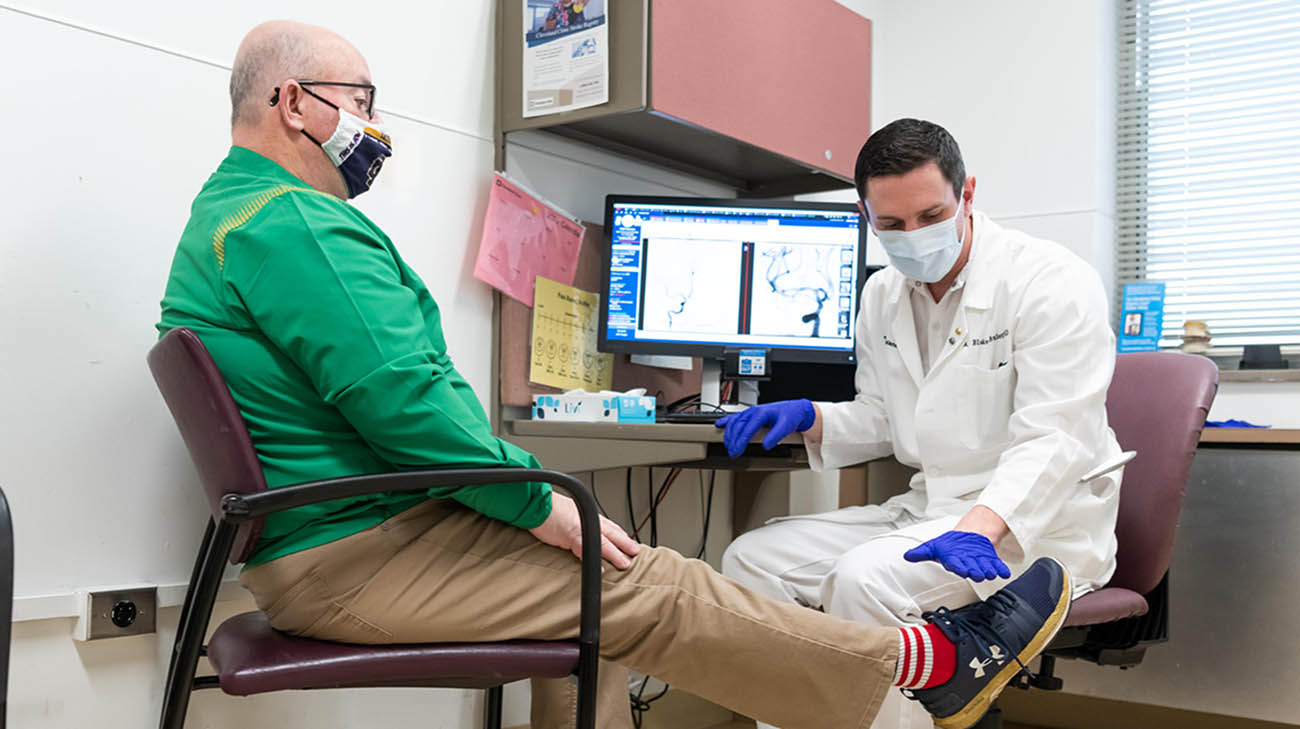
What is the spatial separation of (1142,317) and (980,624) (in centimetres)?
180

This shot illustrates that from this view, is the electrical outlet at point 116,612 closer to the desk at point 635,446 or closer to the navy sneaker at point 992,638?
the desk at point 635,446

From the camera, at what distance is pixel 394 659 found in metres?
1.17

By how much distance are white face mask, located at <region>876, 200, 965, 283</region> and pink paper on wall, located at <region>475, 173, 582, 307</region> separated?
679 millimetres

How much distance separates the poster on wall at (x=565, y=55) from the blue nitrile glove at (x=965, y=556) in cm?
100

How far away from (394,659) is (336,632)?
0.10 m

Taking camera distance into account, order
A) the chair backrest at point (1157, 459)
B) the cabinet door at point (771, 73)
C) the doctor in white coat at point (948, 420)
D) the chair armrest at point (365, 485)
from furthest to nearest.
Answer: the cabinet door at point (771, 73) < the chair backrest at point (1157, 459) < the doctor in white coat at point (948, 420) < the chair armrest at point (365, 485)

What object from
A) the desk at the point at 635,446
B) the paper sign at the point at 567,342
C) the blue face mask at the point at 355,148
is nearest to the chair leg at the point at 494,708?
the desk at the point at 635,446

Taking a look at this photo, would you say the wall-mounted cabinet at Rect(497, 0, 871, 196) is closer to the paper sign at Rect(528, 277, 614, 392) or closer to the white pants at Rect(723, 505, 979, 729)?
the paper sign at Rect(528, 277, 614, 392)

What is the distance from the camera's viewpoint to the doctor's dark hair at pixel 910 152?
1.73 m

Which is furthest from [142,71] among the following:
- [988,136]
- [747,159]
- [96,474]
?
[988,136]

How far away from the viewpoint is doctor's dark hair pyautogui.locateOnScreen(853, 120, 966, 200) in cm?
173

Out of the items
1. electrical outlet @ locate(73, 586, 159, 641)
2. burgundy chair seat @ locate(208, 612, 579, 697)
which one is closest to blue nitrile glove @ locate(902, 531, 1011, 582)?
burgundy chair seat @ locate(208, 612, 579, 697)

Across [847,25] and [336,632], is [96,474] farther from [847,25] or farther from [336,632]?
[847,25]

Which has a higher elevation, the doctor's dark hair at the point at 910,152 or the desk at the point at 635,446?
the doctor's dark hair at the point at 910,152
